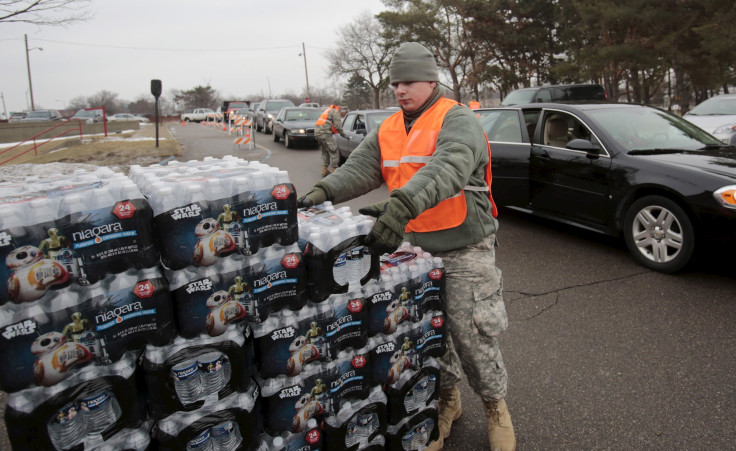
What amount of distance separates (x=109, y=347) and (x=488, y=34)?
125 ft

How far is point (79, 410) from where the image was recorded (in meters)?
1.75

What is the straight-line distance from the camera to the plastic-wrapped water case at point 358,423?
2328mm

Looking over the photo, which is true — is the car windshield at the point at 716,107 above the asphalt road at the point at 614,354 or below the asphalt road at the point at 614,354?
above

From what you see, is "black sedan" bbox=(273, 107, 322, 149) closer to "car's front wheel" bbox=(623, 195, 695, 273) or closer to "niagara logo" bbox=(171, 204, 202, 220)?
"car's front wheel" bbox=(623, 195, 695, 273)

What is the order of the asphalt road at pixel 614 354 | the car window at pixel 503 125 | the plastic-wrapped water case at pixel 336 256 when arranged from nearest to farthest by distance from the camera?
the plastic-wrapped water case at pixel 336 256 → the asphalt road at pixel 614 354 → the car window at pixel 503 125

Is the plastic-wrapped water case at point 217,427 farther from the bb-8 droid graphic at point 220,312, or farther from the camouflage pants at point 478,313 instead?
the camouflage pants at point 478,313

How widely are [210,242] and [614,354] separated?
3020 millimetres

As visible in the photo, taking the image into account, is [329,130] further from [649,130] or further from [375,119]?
[649,130]

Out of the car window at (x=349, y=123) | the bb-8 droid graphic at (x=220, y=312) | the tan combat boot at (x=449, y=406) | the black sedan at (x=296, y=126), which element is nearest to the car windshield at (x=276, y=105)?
the black sedan at (x=296, y=126)

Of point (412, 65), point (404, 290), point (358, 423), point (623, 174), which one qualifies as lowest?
point (358, 423)

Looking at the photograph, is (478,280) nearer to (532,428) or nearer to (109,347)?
(532,428)

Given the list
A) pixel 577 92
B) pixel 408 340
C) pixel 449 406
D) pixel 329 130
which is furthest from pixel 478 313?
pixel 577 92

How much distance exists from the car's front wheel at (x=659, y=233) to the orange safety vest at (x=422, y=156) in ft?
9.82

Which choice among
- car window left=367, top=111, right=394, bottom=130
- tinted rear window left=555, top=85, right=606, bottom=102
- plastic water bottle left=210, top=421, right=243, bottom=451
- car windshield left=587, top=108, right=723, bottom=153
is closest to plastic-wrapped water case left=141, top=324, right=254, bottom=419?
plastic water bottle left=210, top=421, right=243, bottom=451
